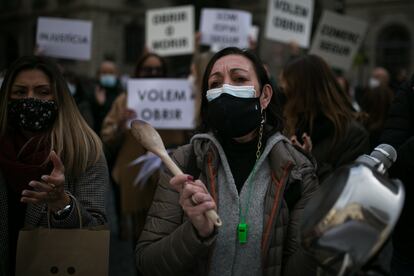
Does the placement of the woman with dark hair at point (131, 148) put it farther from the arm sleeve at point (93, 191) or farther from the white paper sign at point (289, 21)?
the arm sleeve at point (93, 191)

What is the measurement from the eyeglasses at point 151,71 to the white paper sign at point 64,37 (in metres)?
1.47

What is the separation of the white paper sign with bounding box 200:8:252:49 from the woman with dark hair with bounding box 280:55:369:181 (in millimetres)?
3973

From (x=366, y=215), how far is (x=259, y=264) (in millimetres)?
838

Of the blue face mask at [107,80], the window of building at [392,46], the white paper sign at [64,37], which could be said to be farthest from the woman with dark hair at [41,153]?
the window of building at [392,46]

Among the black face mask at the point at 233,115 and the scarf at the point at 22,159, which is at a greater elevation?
the black face mask at the point at 233,115

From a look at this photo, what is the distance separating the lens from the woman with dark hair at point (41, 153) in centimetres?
233

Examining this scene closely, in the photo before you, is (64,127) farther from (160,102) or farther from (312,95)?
(160,102)

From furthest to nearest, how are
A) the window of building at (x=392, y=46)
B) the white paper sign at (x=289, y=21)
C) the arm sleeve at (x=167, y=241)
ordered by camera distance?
the window of building at (x=392, y=46)
the white paper sign at (x=289, y=21)
the arm sleeve at (x=167, y=241)

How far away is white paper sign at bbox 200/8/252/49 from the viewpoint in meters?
7.61

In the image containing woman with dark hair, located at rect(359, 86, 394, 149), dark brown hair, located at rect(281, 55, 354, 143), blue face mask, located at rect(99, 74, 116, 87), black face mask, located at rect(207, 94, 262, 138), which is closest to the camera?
black face mask, located at rect(207, 94, 262, 138)

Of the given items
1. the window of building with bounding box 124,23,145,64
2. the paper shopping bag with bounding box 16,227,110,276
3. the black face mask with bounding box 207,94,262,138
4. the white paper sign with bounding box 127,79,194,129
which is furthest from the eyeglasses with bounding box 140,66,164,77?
the window of building with bounding box 124,23,145,64

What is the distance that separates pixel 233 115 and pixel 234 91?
4.3 inches

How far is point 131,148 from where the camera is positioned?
17.6 feet

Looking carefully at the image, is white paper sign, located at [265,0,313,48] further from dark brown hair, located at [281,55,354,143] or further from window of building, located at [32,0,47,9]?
window of building, located at [32,0,47,9]
